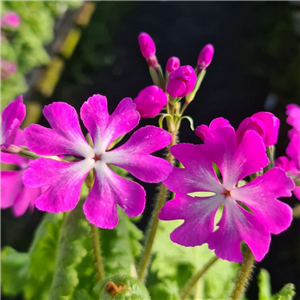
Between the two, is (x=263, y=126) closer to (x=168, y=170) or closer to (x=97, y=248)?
(x=168, y=170)

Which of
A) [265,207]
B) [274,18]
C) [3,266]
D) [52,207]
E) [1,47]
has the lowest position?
[3,266]

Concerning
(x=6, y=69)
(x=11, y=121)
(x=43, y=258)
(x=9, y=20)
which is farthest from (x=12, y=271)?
(x=9, y=20)

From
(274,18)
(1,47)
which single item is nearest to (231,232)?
(1,47)

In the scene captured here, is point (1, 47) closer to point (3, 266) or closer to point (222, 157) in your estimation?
point (3, 266)

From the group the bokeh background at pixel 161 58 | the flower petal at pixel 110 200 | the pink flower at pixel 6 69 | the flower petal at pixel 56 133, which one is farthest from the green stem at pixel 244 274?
the pink flower at pixel 6 69

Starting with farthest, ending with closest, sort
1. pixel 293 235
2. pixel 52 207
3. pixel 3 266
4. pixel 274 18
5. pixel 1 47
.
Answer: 1. pixel 274 18
2. pixel 1 47
3. pixel 293 235
4. pixel 3 266
5. pixel 52 207

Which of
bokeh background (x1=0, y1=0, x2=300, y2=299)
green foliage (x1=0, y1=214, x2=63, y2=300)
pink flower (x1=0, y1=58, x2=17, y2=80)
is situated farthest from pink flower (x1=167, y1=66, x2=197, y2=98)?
pink flower (x1=0, y1=58, x2=17, y2=80)
